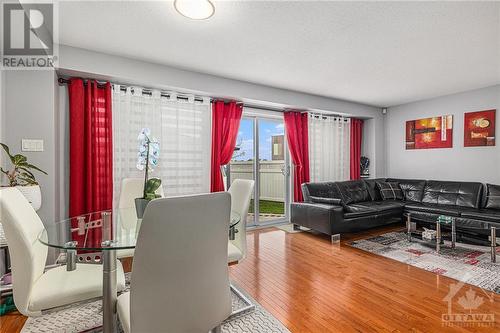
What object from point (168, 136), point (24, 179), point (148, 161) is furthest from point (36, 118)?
point (148, 161)

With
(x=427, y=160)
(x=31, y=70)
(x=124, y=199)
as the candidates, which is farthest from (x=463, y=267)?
(x=31, y=70)

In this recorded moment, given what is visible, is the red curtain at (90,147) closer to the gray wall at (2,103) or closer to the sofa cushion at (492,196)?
the gray wall at (2,103)

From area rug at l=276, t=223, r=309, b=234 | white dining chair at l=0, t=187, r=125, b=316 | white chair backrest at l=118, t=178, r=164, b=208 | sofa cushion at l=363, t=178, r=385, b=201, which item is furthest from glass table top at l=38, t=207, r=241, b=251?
sofa cushion at l=363, t=178, r=385, b=201

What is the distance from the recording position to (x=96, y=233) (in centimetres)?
161

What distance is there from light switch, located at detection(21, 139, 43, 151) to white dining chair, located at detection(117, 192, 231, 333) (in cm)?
237

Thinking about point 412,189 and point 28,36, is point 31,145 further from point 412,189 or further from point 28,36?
point 412,189

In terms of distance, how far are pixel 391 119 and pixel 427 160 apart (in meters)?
1.26

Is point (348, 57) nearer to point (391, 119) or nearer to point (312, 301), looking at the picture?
point (312, 301)

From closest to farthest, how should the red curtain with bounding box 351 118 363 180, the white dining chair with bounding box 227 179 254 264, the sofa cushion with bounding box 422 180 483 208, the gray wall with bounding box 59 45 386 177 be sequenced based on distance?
1. the white dining chair with bounding box 227 179 254 264
2. the gray wall with bounding box 59 45 386 177
3. the sofa cushion with bounding box 422 180 483 208
4. the red curtain with bounding box 351 118 363 180

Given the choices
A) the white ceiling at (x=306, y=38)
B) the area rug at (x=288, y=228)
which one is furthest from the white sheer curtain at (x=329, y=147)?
the white ceiling at (x=306, y=38)

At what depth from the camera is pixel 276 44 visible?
8.98 ft

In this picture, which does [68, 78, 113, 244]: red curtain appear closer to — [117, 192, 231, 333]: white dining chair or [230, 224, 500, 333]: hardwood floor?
[230, 224, 500, 333]: hardwood floor

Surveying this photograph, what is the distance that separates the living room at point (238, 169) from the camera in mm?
1311
